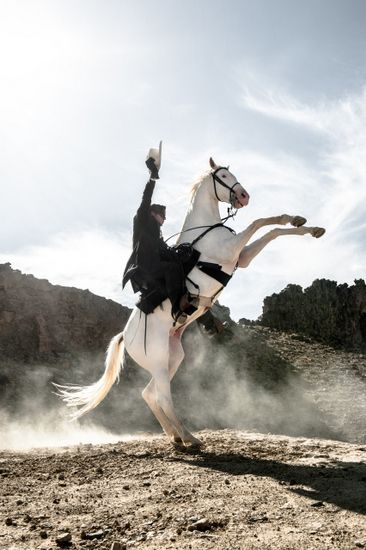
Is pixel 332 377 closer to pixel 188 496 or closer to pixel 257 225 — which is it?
pixel 257 225

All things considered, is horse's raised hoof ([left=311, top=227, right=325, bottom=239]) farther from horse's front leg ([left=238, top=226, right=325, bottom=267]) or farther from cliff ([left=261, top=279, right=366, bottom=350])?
cliff ([left=261, top=279, right=366, bottom=350])

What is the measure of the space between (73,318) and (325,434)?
9.20m

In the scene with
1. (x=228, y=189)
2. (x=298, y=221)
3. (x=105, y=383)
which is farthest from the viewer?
(x=105, y=383)

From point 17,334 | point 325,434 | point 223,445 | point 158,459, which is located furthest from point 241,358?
point 158,459

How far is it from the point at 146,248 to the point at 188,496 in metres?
3.93

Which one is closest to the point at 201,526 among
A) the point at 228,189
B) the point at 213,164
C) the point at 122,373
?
the point at 228,189

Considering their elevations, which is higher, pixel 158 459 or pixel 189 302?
pixel 189 302

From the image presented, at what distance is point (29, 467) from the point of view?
6.00 metres

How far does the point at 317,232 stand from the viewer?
23.0 ft

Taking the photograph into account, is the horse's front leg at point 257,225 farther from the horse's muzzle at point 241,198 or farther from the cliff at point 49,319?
the cliff at point 49,319

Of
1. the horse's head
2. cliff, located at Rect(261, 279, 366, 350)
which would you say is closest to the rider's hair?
the horse's head

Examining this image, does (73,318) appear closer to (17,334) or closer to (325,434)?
(17,334)

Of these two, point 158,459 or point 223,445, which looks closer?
point 158,459

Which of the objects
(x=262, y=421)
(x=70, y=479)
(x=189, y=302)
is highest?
(x=189, y=302)
